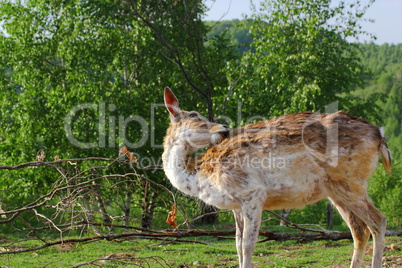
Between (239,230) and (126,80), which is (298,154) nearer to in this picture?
(239,230)

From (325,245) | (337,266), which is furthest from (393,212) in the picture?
(337,266)

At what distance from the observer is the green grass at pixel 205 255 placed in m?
7.06

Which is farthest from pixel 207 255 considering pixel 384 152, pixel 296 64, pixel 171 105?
pixel 296 64

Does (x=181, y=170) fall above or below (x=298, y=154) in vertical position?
below

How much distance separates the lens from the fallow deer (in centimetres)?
530

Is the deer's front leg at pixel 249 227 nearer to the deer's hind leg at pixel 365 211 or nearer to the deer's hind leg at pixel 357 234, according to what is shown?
the deer's hind leg at pixel 365 211

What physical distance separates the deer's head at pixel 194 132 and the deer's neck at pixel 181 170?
0.33ft

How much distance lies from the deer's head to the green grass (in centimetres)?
163

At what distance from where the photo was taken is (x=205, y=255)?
8047mm

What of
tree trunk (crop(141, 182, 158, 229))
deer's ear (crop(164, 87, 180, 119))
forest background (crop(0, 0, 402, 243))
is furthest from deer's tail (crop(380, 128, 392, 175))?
forest background (crop(0, 0, 402, 243))

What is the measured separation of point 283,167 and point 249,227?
0.78 meters

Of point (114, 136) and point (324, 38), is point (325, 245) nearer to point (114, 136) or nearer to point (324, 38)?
point (114, 136)

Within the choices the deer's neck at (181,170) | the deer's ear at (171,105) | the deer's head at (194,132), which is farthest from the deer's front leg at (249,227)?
the deer's ear at (171,105)

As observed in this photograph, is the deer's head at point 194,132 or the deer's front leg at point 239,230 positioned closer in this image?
the deer's front leg at point 239,230
